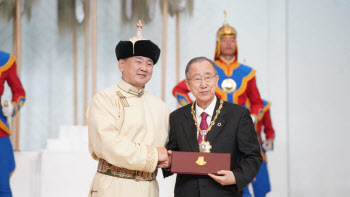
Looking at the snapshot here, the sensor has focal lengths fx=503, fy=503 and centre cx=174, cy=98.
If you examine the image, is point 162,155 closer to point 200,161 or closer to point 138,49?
point 200,161

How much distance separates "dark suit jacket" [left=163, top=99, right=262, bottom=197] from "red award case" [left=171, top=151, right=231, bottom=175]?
94mm

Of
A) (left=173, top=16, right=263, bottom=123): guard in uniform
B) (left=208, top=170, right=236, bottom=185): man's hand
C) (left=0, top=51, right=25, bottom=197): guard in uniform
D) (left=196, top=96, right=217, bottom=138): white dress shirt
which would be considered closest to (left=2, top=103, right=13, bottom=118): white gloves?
(left=0, top=51, right=25, bottom=197): guard in uniform

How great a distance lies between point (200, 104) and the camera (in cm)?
275

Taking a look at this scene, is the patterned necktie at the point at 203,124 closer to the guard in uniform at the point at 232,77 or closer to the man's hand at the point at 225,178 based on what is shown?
the man's hand at the point at 225,178

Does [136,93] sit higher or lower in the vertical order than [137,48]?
lower

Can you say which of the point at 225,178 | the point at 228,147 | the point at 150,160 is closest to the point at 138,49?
the point at 150,160

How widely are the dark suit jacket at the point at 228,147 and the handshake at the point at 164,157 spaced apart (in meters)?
0.07

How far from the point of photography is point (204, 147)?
8.53 feet

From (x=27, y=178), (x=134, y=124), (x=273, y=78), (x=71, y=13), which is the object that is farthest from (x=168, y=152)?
(x=71, y=13)

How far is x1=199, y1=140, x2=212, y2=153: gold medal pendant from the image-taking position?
259cm

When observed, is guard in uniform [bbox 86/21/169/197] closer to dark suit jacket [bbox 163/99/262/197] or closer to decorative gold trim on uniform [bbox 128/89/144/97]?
decorative gold trim on uniform [bbox 128/89/144/97]

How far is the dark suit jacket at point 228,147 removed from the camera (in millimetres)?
2561

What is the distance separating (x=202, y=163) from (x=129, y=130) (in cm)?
47

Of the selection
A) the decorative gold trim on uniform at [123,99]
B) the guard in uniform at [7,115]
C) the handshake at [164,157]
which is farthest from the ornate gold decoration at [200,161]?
the guard in uniform at [7,115]
